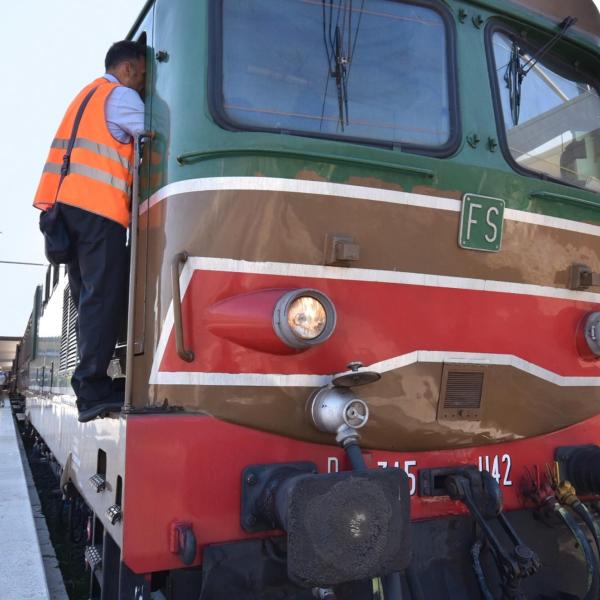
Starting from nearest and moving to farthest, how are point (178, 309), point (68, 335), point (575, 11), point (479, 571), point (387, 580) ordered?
1. point (387, 580)
2. point (178, 309)
3. point (479, 571)
4. point (575, 11)
5. point (68, 335)

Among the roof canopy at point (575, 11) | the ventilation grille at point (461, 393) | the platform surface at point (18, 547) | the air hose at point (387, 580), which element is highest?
the roof canopy at point (575, 11)

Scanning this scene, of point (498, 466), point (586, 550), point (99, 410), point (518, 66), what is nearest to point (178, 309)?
point (99, 410)

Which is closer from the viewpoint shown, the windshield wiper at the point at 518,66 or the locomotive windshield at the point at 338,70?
the locomotive windshield at the point at 338,70

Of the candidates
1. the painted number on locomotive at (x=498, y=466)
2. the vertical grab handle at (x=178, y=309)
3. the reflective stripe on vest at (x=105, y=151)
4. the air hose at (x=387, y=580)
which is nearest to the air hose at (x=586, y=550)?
the painted number on locomotive at (x=498, y=466)

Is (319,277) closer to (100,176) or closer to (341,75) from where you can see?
(341,75)

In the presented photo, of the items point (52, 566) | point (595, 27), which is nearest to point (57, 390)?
point (52, 566)

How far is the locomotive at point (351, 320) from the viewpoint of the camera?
2023mm

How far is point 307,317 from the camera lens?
2.05 meters

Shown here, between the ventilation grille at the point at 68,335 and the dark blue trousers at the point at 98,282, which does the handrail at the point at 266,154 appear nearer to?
the dark blue trousers at the point at 98,282

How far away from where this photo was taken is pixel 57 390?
5.21m

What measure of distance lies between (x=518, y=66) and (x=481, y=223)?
84 centimetres

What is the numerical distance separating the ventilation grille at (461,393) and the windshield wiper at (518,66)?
3.62 feet

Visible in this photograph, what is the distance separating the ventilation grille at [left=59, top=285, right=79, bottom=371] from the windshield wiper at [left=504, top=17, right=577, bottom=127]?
9.11 feet

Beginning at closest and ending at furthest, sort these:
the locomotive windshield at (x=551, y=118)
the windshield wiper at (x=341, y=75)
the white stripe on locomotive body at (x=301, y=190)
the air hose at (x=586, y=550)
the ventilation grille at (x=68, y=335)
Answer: the white stripe on locomotive body at (x=301, y=190) → the air hose at (x=586, y=550) → the windshield wiper at (x=341, y=75) → the locomotive windshield at (x=551, y=118) → the ventilation grille at (x=68, y=335)
